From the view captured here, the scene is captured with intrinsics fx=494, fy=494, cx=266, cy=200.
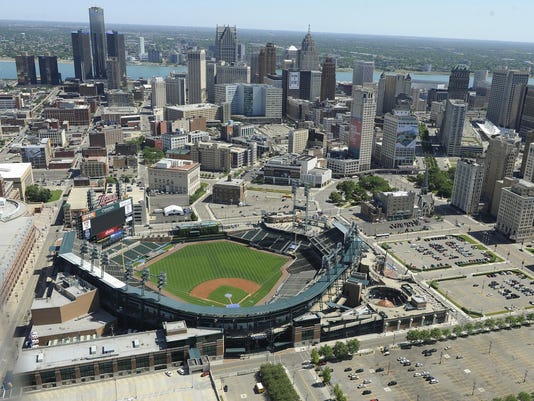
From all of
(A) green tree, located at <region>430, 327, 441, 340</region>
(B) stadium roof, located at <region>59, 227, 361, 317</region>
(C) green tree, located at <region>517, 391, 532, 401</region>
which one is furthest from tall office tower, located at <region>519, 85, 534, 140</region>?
(C) green tree, located at <region>517, 391, 532, 401</region>

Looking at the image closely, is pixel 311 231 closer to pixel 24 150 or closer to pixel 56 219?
pixel 56 219

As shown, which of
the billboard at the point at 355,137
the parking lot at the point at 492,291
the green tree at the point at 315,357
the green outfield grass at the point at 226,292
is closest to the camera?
the green tree at the point at 315,357

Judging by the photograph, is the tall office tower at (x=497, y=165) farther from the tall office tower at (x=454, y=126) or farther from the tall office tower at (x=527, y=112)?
the tall office tower at (x=527, y=112)

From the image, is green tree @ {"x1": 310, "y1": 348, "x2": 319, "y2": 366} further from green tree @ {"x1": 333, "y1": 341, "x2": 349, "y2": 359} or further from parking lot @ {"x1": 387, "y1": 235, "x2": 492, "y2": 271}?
parking lot @ {"x1": 387, "y1": 235, "x2": 492, "y2": 271}

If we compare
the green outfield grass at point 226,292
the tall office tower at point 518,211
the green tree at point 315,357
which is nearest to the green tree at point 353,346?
the green tree at point 315,357

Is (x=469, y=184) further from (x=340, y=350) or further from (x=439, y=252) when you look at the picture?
(x=340, y=350)

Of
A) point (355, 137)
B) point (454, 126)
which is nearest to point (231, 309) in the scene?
point (355, 137)
